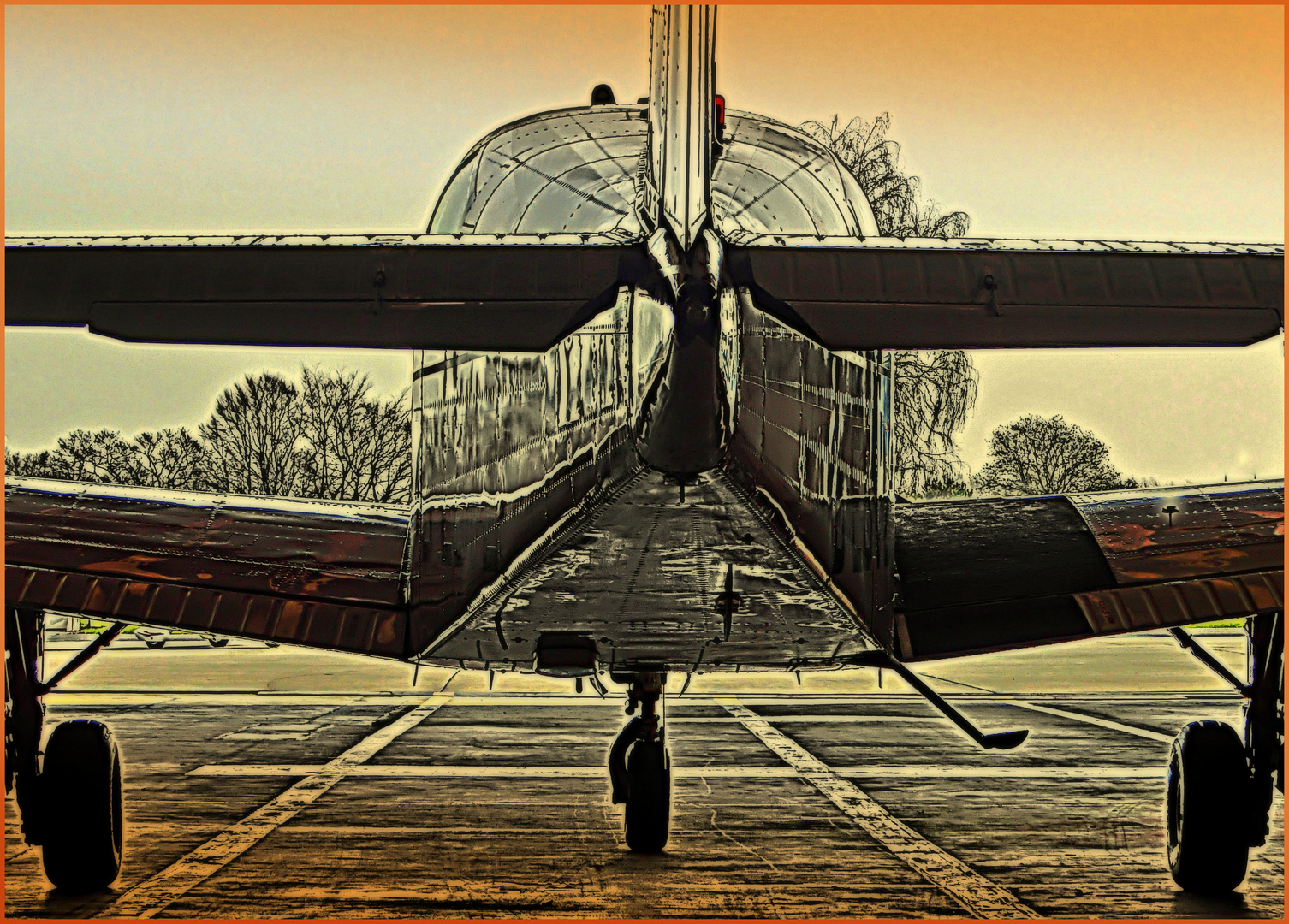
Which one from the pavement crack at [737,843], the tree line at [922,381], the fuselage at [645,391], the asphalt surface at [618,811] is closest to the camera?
the fuselage at [645,391]

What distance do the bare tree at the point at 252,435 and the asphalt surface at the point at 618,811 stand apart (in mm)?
16390

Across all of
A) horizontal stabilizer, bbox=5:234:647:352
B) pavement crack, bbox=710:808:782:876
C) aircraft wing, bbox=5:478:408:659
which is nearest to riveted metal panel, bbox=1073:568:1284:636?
pavement crack, bbox=710:808:782:876

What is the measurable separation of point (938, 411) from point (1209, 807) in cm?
2107

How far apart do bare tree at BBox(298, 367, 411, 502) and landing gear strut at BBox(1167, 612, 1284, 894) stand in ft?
82.8

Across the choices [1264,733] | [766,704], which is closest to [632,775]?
[1264,733]

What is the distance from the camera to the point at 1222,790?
6.52 meters

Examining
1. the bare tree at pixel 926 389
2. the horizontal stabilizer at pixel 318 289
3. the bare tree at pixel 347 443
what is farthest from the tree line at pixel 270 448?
the horizontal stabilizer at pixel 318 289

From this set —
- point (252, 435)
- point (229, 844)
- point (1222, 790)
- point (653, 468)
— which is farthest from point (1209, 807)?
point (252, 435)

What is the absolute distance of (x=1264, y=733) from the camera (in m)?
6.68

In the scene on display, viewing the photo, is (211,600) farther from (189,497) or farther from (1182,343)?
(1182,343)

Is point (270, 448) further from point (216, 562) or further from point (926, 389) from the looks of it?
point (216, 562)

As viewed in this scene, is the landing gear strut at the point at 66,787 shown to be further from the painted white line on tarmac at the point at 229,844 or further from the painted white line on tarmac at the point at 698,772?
the painted white line on tarmac at the point at 698,772

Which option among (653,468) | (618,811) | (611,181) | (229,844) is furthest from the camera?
(618,811)

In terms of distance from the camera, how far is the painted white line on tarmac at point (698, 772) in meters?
10.8
